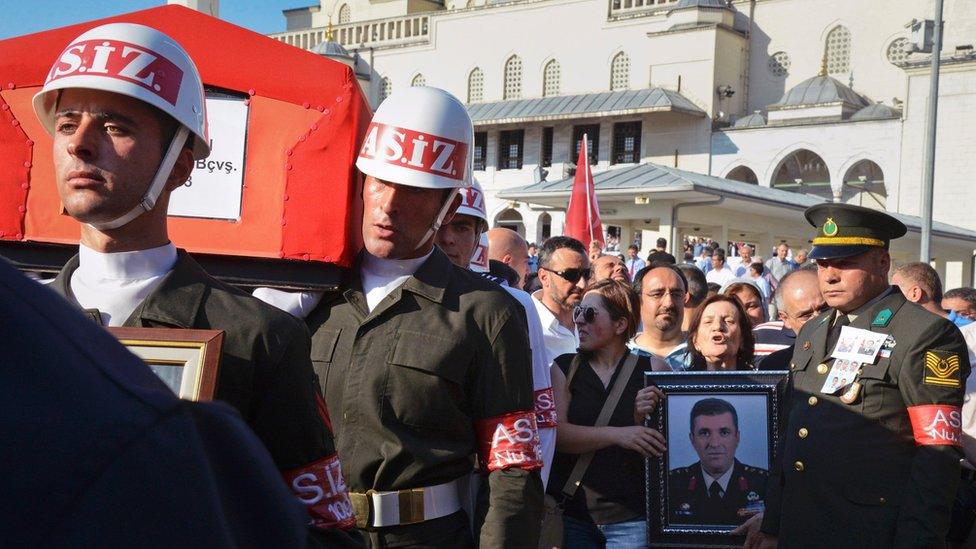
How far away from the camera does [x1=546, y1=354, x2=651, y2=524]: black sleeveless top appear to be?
5.43 meters

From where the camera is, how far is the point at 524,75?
58188 mm

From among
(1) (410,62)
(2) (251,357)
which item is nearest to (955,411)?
(2) (251,357)

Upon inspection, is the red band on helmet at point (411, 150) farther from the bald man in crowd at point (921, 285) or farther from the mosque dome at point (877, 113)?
the mosque dome at point (877, 113)

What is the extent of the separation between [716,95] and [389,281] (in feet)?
165

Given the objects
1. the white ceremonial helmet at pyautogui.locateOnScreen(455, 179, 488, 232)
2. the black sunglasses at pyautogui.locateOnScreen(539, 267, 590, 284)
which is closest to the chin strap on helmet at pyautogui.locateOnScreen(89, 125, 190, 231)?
the white ceremonial helmet at pyautogui.locateOnScreen(455, 179, 488, 232)

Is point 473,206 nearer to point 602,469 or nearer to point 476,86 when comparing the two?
point 602,469

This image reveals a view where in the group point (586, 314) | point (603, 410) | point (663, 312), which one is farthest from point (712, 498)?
point (663, 312)

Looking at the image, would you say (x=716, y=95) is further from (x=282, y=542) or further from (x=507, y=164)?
(x=282, y=542)

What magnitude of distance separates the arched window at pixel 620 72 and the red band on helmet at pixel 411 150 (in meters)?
52.1

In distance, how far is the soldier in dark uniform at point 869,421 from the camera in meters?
4.60

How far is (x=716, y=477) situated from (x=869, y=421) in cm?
96

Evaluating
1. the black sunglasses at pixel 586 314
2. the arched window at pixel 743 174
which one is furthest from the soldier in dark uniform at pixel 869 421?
the arched window at pixel 743 174

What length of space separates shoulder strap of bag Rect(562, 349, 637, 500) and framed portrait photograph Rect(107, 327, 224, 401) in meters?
3.49

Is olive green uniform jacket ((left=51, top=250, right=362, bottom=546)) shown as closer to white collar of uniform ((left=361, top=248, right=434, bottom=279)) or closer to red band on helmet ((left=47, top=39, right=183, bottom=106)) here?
red band on helmet ((left=47, top=39, right=183, bottom=106))
